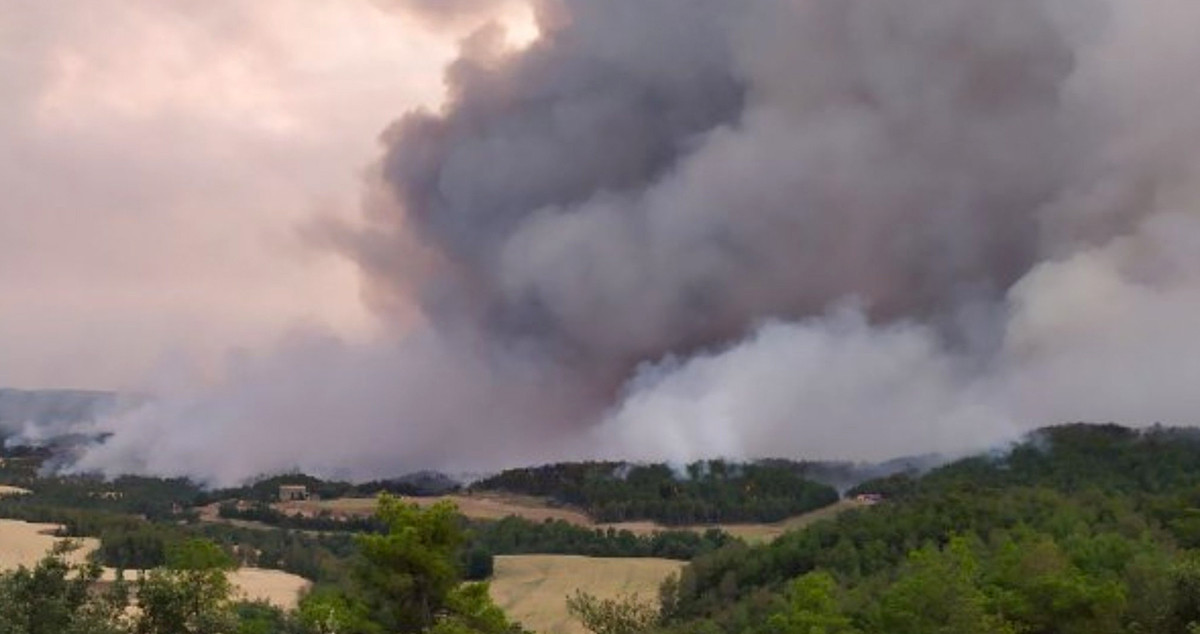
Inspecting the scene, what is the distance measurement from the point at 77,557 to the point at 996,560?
260 feet

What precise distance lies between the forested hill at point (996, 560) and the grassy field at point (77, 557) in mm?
37407

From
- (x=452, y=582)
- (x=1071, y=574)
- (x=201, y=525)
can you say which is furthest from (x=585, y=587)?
(x=452, y=582)

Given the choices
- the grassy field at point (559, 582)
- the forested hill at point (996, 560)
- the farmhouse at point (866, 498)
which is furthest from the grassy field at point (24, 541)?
the farmhouse at point (866, 498)

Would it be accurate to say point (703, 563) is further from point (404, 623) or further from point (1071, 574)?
point (404, 623)

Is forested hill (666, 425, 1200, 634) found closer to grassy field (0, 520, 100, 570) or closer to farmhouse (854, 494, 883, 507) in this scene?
farmhouse (854, 494, 883, 507)

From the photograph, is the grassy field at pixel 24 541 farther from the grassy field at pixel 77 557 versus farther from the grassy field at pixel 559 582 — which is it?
the grassy field at pixel 559 582

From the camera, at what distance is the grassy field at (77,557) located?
113500 millimetres

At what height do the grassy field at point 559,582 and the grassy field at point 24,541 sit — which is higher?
the grassy field at point 24,541

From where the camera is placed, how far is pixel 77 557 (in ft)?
351

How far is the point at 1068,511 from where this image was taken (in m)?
103

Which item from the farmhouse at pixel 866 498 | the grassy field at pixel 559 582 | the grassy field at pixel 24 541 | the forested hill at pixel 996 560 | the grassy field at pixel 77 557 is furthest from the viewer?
the farmhouse at pixel 866 498

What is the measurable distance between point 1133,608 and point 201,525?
142 metres

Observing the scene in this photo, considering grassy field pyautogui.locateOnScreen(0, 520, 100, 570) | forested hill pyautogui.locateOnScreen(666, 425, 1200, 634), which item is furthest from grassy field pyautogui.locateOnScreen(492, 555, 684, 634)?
grassy field pyautogui.locateOnScreen(0, 520, 100, 570)

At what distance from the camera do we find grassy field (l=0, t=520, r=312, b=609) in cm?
11350
